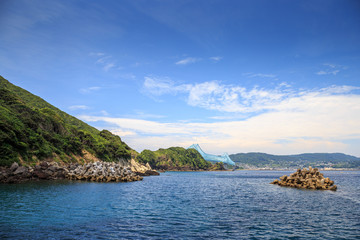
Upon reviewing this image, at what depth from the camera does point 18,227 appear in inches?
751

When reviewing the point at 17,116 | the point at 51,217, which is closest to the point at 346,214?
the point at 51,217

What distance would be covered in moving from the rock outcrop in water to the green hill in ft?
228

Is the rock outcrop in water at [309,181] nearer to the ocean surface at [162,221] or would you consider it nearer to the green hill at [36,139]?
the ocean surface at [162,221]

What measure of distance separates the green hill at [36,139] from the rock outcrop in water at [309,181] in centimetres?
6964

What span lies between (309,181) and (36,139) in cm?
7505

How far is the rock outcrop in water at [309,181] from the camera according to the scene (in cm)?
5815

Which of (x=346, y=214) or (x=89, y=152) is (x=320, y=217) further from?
(x=89, y=152)

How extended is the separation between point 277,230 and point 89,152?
3448 inches

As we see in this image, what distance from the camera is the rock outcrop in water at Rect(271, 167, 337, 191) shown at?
2289 inches

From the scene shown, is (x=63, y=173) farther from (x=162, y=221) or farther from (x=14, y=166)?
(x=162, y=221)

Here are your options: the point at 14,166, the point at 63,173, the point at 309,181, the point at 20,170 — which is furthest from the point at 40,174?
the point at 309,181

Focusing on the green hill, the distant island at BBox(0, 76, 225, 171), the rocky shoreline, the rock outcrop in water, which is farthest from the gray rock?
the rock outcrop in water

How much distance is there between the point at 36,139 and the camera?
63.8m

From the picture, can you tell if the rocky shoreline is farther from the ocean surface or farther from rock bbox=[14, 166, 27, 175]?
the ocean surface
